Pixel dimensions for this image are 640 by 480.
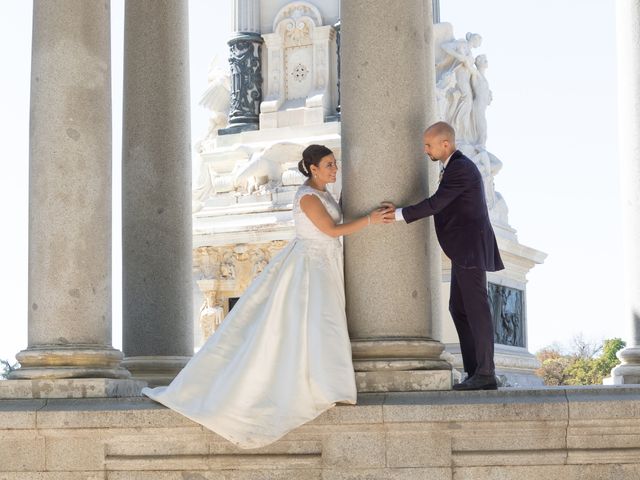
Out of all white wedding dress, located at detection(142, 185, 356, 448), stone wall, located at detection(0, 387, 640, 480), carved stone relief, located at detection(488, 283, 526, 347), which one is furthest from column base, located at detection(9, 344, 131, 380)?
carved stone relief, located at detection(488, 283, 526, 347)

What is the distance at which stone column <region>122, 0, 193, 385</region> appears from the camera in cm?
3456

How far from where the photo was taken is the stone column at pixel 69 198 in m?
28.4

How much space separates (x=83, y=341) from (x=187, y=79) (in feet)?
32.9

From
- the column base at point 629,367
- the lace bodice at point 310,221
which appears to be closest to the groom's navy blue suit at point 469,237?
the lace bodice at point 310,221

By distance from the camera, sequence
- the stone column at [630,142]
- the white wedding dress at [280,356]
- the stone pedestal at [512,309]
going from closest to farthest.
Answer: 1. the white wedding dress at [280,356]
2. the stone column at [630,142]
3. the stone pedestal at [512,309]

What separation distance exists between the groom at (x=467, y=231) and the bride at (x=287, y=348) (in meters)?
1.20

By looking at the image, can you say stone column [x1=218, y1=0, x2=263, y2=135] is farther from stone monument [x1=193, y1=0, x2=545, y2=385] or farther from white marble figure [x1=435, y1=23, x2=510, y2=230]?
white marble figure [x1=435, y1=23, x2=510, y2=230]

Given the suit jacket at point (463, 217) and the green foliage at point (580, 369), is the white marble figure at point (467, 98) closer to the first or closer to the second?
the suit jacket at point (463, 217)

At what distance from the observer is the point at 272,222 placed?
56531mm

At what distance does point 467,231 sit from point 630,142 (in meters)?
14.3

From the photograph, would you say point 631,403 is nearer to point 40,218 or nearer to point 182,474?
point 182,474

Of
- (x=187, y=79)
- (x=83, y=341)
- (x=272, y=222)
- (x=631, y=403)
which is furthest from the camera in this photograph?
(x=272, y=222)

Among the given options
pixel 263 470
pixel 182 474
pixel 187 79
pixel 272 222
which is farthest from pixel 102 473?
pixel 272 222

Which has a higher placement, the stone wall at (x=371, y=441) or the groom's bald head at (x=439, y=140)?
the groom's bald head at (x=439, y=140)
